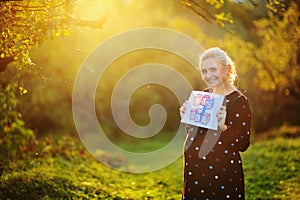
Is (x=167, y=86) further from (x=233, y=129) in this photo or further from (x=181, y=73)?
(x=233, y=129)

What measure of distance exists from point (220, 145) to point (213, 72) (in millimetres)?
639

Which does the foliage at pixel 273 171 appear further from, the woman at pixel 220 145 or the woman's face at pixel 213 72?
the woman's face at pixel 213 72

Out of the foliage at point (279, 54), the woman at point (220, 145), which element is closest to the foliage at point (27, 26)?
the woman at point (220, 145)

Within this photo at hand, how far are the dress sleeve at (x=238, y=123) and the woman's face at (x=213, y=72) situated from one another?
243mm

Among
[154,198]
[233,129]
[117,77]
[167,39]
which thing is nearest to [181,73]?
[167,39]

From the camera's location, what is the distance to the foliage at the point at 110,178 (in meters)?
7.05

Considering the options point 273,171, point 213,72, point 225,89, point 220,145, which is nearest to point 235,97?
point 225,89

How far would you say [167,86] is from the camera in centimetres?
1894

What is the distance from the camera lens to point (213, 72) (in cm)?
451

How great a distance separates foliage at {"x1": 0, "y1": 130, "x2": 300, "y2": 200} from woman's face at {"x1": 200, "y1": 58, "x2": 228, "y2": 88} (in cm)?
309

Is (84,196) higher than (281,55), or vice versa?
(281,55)

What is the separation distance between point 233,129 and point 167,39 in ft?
44.2

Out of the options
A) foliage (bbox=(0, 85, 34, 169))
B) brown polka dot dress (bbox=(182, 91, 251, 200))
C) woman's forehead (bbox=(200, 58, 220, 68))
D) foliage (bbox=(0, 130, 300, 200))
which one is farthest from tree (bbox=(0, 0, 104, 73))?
foliage (bbox=(0, 85, 34, 169))

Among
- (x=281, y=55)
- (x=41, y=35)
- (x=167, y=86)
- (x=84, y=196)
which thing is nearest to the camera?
Answer: (x=41, y=35)
